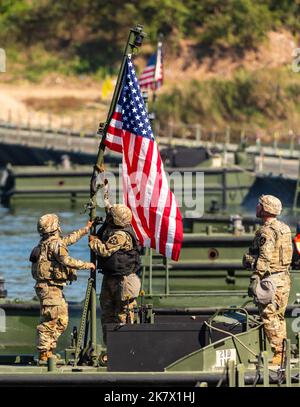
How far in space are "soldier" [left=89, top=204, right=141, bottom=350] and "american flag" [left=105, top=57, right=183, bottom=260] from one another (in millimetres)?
246

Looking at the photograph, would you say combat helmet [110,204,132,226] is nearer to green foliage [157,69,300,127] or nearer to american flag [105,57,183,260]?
american flag [105,57,183,260]

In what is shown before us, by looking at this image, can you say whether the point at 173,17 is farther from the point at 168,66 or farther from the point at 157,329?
the point at 157,329

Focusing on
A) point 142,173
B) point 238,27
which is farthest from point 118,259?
point 238,27

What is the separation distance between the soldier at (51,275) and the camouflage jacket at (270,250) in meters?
2.11

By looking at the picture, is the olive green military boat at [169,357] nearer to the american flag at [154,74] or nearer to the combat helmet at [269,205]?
the combat helmet at [269,205]

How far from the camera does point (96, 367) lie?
60.8 ft

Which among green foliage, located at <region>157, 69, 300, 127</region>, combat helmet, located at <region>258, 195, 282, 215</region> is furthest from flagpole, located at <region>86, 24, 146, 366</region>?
green foliage, located at <region>157, 69, 300, 127</region>

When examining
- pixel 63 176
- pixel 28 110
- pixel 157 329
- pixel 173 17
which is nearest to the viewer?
pixel 157 329

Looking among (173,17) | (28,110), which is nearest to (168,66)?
(173,17)

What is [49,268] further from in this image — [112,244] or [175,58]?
[175,58]

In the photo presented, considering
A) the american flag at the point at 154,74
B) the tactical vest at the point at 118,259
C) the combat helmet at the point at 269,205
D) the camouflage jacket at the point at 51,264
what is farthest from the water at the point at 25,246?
the combat helmet at the point at 269,205

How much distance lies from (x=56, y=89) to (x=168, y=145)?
63.2 feet

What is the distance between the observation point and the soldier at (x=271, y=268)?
1873cm

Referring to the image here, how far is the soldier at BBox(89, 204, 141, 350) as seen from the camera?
18.9 meters
